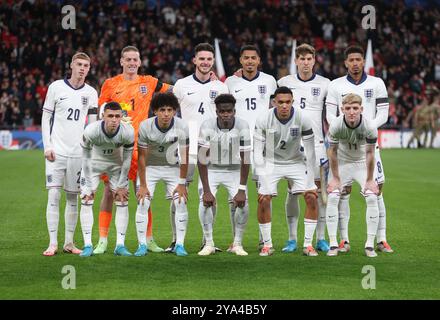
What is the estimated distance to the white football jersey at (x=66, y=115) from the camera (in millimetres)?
10109

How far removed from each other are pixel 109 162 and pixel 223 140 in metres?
1.39

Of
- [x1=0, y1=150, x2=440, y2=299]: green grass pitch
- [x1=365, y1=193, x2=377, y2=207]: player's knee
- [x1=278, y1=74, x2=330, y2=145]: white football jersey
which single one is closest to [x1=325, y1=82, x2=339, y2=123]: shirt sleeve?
[x1=278, y1=74, x2=330, y2=145]: white football jersey

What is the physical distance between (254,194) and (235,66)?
55.7ft

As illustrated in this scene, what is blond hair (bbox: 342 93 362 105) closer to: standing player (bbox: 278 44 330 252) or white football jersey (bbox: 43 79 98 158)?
standing player (bbox: 278 44 330 252)

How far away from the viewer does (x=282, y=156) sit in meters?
10.1

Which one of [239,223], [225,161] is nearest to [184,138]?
[225,161]

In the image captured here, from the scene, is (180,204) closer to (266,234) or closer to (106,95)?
(266,234)

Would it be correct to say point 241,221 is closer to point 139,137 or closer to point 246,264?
point 246,264

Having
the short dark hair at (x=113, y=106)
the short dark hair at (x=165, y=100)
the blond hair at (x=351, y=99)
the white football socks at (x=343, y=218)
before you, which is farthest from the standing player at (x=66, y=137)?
the white football socks at (x=343, y=218)

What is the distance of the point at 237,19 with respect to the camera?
35594 millimetres

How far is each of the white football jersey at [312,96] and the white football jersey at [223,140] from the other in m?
0.97

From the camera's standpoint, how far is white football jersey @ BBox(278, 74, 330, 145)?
10.6 m
